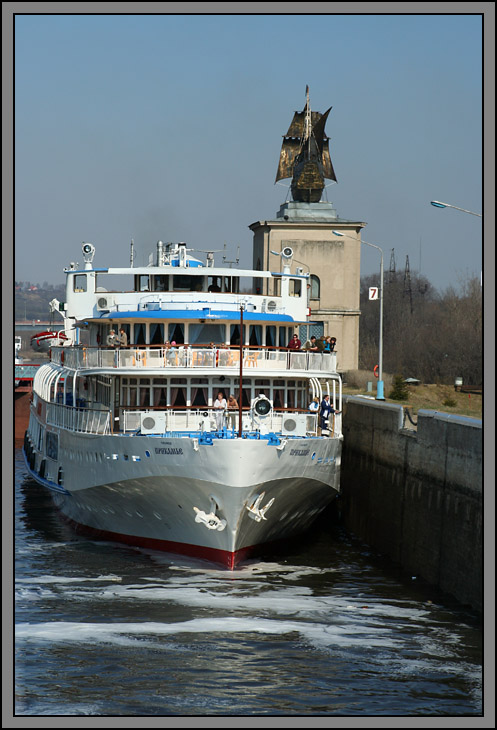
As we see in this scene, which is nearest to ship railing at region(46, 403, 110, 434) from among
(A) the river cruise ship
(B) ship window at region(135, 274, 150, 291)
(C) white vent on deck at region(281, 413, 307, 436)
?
(A) the river cruise ship

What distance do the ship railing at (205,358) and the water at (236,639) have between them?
19.3 ft

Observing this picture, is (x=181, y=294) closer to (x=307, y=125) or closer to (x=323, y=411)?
(x=323, y=411)

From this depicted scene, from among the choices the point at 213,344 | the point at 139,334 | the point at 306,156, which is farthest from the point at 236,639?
the point at 306,156

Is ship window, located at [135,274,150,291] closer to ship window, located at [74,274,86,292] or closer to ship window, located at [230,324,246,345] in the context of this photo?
ship window, located at [74,274,86,292]

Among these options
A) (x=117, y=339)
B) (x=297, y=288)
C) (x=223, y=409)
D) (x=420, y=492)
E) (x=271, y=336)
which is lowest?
(x=420, y=492)

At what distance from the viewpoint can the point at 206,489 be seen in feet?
96.9

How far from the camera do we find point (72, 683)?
21.0 metres

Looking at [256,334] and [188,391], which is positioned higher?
[256,334]

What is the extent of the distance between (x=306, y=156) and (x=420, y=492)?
47616 mm

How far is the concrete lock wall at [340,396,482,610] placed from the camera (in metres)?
26.2

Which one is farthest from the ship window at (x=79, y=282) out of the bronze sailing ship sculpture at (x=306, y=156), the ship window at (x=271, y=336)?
the bronze sailing ship sculpture at (x=306, y=156)

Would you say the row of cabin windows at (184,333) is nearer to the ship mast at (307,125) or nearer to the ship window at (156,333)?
the ship window at (156,333)
